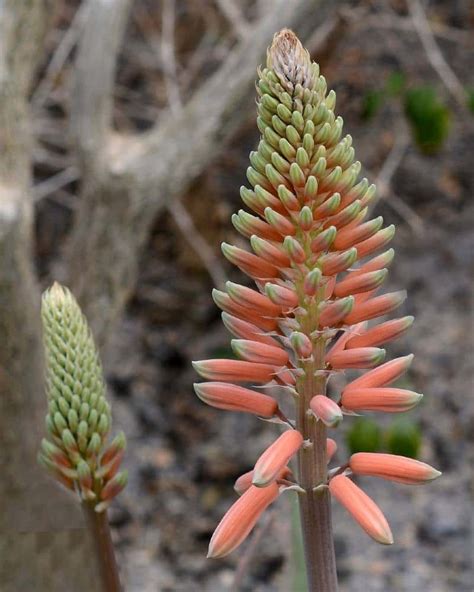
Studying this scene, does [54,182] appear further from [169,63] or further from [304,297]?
[304,297]

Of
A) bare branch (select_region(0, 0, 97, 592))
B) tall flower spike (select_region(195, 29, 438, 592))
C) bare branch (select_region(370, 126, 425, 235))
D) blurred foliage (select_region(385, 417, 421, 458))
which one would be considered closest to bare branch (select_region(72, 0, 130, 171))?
bare branch (select_region(0, 0, 97, 592))

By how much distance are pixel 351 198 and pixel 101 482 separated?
1.09 feet

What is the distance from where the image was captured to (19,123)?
2.20 metres

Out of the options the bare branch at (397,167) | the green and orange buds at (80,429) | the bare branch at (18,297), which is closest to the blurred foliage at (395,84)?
the bare branch at (397,167)

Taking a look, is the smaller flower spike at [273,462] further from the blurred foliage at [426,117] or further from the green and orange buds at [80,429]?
the blurred foliage at [426,117]

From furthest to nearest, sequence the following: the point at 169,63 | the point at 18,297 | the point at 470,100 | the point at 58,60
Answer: the point at 470,100, the point at 58,60, the point at 169,63, the point at 18,297

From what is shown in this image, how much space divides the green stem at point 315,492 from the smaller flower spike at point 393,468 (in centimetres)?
3

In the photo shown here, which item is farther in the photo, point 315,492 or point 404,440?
point 404,440

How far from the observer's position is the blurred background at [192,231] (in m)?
2.28

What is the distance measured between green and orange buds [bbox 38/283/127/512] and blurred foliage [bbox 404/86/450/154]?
290 centimetres

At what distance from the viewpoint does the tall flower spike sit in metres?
0.69

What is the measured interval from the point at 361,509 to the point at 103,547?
0.83 feet

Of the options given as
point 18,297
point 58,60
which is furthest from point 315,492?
point 58,60

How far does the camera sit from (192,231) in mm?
3801
